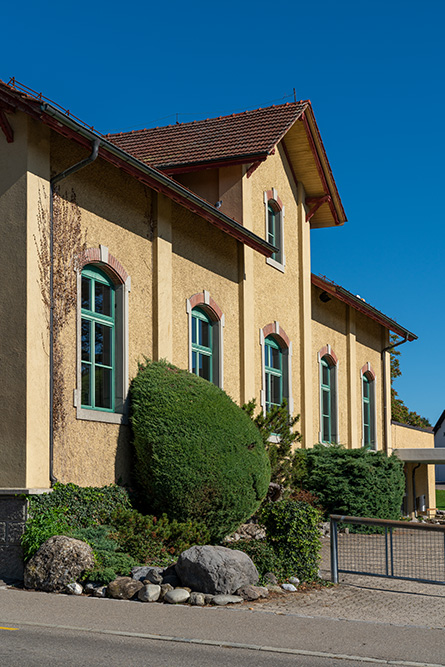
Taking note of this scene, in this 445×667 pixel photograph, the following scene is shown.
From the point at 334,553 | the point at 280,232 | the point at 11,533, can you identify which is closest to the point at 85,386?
the point at 11,533

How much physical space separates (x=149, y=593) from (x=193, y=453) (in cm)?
330

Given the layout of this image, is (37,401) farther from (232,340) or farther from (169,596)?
(232,340)

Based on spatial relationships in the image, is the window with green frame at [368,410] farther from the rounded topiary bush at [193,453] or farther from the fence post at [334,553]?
the fence post at [334,553]

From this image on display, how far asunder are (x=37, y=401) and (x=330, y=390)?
1367 cm

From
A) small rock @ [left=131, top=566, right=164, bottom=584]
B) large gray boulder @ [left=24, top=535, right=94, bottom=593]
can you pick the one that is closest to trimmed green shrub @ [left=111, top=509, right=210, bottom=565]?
small rock @ [left=131, top=566, right=164, bottom=584]

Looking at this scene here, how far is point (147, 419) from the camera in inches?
541

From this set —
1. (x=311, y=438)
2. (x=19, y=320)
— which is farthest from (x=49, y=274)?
(x=311, y=438)

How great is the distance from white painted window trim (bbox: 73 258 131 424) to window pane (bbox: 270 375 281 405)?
673 centimetres

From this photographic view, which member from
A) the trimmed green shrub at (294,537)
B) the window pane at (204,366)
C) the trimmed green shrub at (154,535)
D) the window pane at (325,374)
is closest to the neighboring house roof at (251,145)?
the window pane at (325,374)

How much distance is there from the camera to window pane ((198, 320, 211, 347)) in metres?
17.0

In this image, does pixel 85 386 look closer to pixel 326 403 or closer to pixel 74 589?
pixel 74 589

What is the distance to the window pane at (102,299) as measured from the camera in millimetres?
13883

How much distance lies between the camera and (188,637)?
27.5ft

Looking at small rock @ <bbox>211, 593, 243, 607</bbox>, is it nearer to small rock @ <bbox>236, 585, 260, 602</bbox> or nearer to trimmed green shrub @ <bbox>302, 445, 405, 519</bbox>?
small rock @ <bbox>236, 585, 260, 602</bbox>
